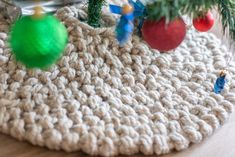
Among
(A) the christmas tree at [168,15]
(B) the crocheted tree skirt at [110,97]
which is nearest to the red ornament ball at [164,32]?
(A) the christmas tree at [168,15]

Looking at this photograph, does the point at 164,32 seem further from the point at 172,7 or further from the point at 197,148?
the point at 197,148

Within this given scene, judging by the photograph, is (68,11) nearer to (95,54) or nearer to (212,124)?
(95,54)

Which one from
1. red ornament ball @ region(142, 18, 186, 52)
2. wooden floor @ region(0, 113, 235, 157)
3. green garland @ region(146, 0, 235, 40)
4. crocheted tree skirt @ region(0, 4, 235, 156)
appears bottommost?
wooden floor @ region(0, 113, 235, 157)

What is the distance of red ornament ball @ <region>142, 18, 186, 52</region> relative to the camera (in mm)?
520

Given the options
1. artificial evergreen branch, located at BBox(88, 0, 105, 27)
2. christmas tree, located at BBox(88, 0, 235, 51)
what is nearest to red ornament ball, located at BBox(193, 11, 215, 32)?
christmas tree, located at BBox(88, 0, 235, 51)

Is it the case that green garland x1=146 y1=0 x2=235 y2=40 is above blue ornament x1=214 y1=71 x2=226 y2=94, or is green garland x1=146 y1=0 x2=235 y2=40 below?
above

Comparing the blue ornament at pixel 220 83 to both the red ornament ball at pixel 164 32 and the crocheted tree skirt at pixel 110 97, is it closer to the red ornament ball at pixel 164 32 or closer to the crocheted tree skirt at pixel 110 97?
the crocheted tree skirt at pixel 110 97

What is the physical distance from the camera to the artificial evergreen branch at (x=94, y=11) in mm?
642

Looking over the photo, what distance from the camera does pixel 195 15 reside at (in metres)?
0.54

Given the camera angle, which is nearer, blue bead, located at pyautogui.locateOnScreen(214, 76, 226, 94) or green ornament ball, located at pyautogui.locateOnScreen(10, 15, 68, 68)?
green ornament ball, located at pyautogui.locateOnScreen(10, 15, 68, 68)

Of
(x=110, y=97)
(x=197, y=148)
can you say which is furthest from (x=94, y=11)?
(x=197, y=148)

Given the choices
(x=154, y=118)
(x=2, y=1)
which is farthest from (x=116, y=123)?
(x=2, y=1)

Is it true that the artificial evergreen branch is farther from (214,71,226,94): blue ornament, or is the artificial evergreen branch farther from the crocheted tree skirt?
(214,71,226,94): blue ornament

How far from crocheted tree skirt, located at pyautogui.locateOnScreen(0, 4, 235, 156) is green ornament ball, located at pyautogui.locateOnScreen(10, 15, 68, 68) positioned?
106mm
